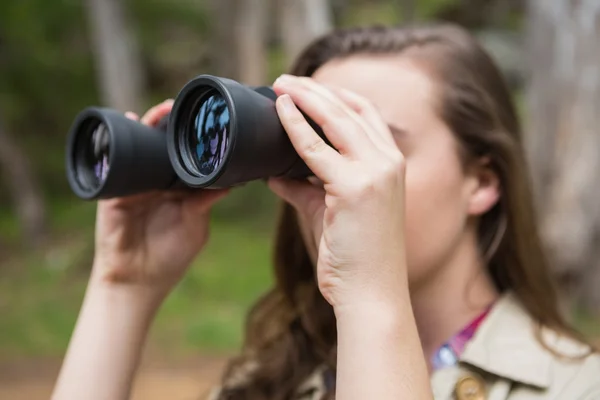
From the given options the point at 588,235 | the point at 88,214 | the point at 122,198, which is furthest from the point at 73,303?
the point at 122,198

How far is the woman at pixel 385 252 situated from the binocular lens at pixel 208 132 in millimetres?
98

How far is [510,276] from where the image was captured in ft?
4.52

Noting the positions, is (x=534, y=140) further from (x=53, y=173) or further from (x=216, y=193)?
(x=53, y=173)

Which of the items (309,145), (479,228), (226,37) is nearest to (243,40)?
(226,37)

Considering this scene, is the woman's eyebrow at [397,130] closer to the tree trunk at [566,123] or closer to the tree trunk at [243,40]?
the tree trunk at [566,123]

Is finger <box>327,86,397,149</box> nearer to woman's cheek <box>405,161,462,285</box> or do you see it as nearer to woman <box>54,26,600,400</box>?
woman <box>54,26,600,400</box>

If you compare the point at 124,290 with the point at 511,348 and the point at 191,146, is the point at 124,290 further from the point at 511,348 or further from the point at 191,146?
the point at 511,348

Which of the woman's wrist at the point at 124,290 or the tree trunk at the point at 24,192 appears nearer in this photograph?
the woman's wrist at the point at 124,290

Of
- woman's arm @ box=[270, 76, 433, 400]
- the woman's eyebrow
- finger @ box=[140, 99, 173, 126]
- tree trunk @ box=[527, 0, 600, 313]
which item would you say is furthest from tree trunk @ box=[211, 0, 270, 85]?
woman's arm @ box=[270, 76, 433, 400]

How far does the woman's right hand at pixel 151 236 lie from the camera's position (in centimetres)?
137

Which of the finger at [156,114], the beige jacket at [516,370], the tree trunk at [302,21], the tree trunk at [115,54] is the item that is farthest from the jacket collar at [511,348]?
the tree trunk at [115,54]

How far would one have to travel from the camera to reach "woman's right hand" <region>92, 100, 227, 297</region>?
137 cm

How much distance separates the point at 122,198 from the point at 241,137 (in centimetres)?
55

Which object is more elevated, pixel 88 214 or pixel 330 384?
pixel 330 384
